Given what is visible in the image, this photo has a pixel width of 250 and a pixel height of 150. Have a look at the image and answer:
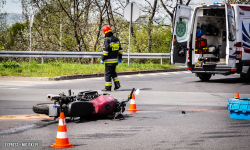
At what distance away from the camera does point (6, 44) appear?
2842 cm

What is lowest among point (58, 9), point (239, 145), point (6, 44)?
point (239, 145)

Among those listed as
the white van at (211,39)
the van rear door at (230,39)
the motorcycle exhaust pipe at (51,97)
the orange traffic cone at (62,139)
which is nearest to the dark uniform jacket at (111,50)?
the white van at (211,39)

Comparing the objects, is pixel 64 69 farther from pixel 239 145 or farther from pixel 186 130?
pixel 239 145

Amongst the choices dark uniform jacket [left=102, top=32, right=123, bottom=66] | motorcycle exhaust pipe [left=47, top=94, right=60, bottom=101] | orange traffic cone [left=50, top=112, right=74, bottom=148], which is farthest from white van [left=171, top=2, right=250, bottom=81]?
orange traffic cone [left=50, top=112, right=74, bottom=148]

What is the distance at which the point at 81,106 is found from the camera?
6.91 metres

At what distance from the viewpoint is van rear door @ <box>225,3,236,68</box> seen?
13.8 meters

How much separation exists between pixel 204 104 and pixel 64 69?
9.94 metres

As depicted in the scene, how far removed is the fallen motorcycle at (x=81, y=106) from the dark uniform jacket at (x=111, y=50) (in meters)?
4.69

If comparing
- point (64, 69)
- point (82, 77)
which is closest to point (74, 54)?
point (64, 69)

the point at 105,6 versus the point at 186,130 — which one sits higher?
the point at 105,6

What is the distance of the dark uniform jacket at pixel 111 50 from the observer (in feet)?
40.4

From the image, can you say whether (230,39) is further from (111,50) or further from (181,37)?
(111,50)

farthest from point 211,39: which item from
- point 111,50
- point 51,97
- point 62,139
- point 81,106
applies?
point 62,139

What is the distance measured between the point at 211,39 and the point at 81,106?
35.9 ft
